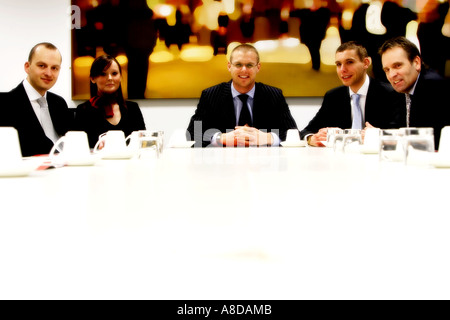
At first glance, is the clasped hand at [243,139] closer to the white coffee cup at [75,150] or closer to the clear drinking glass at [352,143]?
the clear drinking glass at [352,143]

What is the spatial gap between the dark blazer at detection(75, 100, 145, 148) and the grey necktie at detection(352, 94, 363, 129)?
5.33 ft

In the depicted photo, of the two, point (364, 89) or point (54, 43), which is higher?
point (54, 43)

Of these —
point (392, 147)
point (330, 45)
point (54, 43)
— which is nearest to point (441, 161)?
point (392, 147)

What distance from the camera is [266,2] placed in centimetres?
383

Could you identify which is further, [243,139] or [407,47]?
[407,47]

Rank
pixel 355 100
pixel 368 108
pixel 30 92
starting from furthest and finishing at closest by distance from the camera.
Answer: pixel 355 100
pixel 368 108
pixel 30 92

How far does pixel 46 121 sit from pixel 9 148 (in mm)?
2297

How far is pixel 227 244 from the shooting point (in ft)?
1.24

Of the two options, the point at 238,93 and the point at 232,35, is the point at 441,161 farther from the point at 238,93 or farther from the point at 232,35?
the point at 232,35

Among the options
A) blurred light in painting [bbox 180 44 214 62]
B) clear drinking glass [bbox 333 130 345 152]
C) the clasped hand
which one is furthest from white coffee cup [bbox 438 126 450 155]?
blurred light in painting [bbox 180 44 214 62]

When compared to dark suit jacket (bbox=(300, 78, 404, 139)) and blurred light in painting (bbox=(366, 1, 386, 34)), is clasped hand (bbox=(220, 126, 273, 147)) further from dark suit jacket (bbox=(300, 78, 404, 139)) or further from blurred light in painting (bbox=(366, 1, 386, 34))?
blurred light in painting (bbox=(366, 1, 386, 34))
